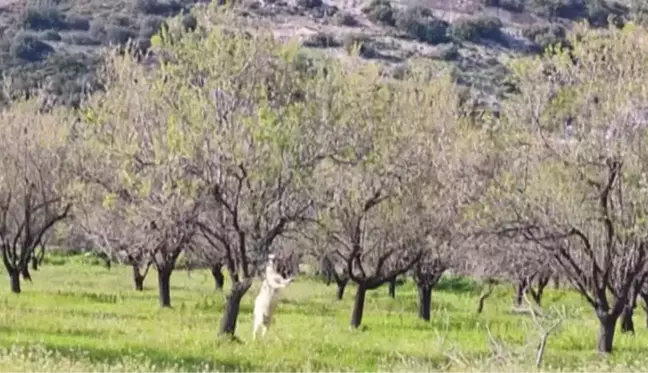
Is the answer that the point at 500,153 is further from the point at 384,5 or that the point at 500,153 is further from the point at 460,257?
the point at 384,5

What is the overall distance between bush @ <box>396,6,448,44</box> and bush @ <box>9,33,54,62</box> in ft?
188

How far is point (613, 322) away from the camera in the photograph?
23812mm

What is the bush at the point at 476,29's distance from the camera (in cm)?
16512

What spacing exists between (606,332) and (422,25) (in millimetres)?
146787

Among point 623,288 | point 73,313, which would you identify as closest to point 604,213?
point 623,288

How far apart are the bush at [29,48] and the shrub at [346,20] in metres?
50.4

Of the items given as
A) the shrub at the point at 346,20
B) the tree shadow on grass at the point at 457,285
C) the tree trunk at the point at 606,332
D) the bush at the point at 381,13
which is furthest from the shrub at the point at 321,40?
the tree trunk at the point at 606,332

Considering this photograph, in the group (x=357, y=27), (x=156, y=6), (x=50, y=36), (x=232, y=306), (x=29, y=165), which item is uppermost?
(x=232, y=306)

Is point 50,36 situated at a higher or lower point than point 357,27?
lower

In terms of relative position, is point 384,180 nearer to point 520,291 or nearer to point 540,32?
point 520,291

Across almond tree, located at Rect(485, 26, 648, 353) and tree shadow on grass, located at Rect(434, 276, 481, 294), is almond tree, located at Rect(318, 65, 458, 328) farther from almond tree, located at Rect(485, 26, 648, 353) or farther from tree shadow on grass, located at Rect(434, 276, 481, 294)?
tree shadow on grass, located at Rect(434, 276, 481, 294)

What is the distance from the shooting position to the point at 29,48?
430ft

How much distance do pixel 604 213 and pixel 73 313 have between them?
553 inches

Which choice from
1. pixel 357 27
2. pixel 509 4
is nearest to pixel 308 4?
pixel 357 27
